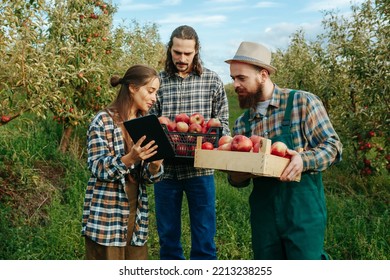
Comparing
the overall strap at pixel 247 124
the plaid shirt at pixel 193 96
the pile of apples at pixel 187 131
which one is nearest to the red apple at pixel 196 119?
the pile of apples at pixel 187 131

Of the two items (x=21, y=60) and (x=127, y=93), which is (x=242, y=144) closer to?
(x=127, y=93)

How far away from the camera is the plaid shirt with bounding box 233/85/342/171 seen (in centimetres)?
255

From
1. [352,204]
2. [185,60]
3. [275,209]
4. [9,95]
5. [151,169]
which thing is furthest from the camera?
[352,204]

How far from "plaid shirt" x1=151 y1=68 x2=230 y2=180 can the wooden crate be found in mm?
1197

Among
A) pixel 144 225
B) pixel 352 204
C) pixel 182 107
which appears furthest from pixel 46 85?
pixel 352 204

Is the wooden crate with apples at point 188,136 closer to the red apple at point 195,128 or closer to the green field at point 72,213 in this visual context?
the red apple at point 195,128

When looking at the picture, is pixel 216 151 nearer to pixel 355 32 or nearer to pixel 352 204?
pixel 352 204

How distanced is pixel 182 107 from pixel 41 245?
224 centimetres

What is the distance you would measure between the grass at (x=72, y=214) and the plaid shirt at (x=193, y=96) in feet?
5.44

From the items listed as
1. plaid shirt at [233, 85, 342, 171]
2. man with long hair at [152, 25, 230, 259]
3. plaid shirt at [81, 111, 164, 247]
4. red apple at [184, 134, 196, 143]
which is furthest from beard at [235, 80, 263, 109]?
man with long hair at [152, 25, 230, 259]

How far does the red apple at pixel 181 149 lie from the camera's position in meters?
3.11

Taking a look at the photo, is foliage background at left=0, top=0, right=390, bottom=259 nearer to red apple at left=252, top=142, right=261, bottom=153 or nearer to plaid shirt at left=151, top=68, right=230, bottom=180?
plaid shirt at left=151, top=68, right=230, bottom=180

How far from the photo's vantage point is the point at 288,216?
2.55 m

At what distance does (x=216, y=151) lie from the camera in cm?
262
